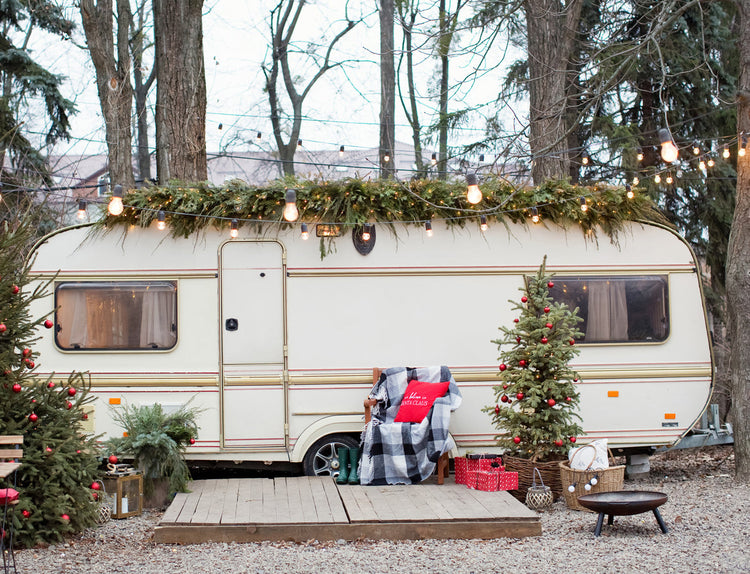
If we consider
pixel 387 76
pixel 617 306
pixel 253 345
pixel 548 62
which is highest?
pixel 387 76

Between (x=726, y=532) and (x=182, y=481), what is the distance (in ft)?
14.2

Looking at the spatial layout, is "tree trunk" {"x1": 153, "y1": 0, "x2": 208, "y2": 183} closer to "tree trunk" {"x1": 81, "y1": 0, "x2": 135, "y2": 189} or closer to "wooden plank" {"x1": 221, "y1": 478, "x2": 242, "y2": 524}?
"tree trunk" {"x1": 81, "y1": 0, "x2": 135, "y2": 189}

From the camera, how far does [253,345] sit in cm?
786

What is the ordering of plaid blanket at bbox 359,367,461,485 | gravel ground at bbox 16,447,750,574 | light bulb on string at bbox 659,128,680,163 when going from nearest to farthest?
light bulb on string at bbox 659,128,680,163 → gravel ground at bbox 16,447,750,574 → plaid blanket at bbox 359,367,461,485

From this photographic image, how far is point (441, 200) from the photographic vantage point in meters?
8.05

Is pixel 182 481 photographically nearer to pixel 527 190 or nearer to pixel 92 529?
pixel 92 529

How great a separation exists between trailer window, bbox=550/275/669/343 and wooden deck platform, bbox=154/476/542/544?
85.2 inches

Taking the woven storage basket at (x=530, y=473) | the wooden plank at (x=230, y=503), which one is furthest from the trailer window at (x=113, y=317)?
the woven storage basket at (x=530, y=473)

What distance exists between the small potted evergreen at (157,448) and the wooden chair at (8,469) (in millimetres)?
1293

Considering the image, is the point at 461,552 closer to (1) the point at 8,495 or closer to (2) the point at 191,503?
(2) the point at 191,503

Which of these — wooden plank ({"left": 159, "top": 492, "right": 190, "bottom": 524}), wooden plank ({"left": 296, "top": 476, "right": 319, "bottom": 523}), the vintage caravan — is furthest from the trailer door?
wooden plank ({"left": 159, "top": 492, "right": 190, "bottom": 524})

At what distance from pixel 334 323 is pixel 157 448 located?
79.0 inches

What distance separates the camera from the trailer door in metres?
7.78

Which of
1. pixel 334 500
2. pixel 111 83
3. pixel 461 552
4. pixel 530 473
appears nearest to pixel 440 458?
pixel 530 473
